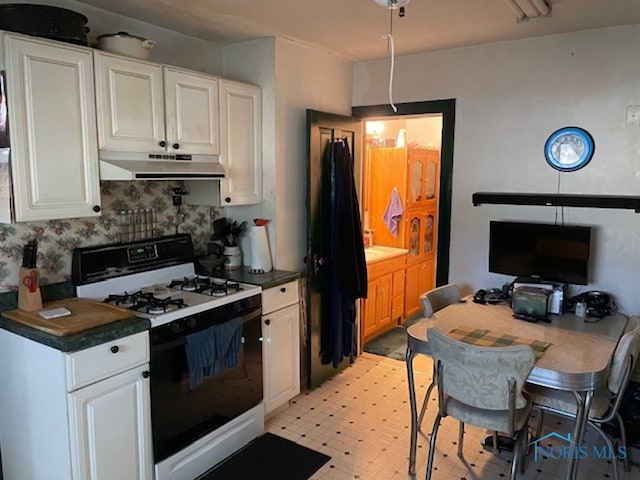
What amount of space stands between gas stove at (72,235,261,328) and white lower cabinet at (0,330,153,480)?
0.86 ft

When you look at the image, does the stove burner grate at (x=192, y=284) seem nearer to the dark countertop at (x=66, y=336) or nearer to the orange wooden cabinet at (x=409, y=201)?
the dark countertop at (x=66, y=336)

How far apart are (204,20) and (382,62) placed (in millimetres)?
1530

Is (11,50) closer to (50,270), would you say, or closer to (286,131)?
(50,270)

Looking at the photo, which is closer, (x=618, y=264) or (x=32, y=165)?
(x=32, y=165)

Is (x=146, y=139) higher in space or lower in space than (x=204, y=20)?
lower

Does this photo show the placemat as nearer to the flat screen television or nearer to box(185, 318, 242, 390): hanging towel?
the flat screen television

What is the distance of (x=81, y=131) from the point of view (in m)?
→ 2.23

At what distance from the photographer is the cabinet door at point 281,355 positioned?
119 inches

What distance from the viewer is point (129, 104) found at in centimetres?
241

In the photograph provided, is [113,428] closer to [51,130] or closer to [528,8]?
[51,130]

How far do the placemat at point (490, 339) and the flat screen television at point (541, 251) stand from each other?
2.55ft

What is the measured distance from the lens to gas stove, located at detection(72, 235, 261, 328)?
242 centimetres

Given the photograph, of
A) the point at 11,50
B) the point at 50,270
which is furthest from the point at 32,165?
the point at 50,270

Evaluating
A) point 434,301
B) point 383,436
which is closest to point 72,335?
point 383,436
